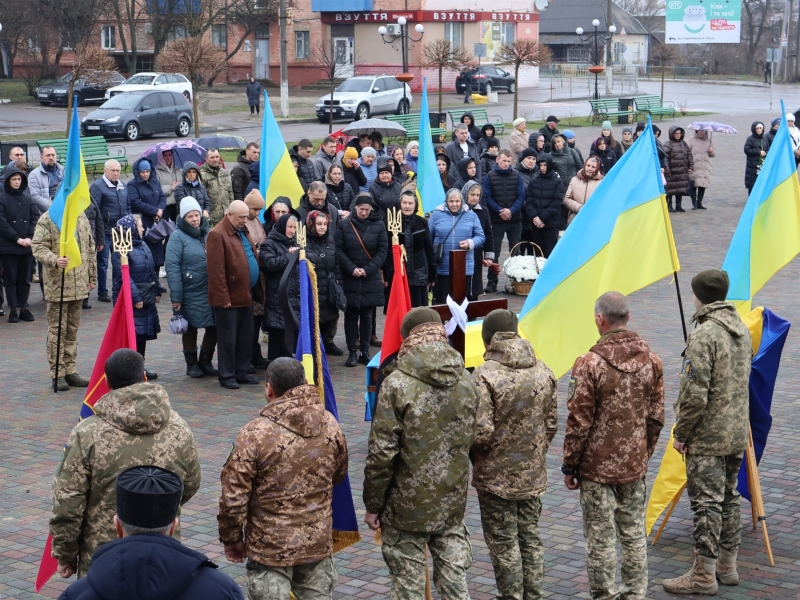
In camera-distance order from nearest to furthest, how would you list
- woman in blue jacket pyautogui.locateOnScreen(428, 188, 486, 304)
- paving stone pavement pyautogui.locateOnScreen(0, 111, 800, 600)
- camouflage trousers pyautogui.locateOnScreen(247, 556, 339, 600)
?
camouflage trousers pyautogui.locateOnScreen(247, 556, 339, 600), paving stone pavement pyautogui.locateOnScreen(0, 111, 800, 600), woman in blue jacket pyautogui.locateOnScreen(428, 188, 486, 304)

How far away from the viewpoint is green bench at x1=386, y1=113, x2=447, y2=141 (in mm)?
31672

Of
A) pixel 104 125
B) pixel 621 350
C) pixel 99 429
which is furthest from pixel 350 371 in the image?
pixel 104 125

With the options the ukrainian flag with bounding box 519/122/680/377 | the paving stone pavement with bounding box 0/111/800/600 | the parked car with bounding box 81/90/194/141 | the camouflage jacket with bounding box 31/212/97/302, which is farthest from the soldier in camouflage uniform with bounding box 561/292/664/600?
the parked car with bounding box 81/90/194/141

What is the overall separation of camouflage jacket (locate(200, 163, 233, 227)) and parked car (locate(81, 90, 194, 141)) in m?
19.8

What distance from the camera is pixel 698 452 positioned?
6387mm

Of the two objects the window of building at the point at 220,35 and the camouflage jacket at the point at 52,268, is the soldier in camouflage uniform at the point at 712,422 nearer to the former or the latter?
the camouflage jacket at the point at 52,268

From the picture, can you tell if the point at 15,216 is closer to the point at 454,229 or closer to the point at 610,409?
the point at 454,229

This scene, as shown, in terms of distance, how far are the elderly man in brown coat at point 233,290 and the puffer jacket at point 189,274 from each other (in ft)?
0.60

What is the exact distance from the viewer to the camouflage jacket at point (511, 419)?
5.65 m

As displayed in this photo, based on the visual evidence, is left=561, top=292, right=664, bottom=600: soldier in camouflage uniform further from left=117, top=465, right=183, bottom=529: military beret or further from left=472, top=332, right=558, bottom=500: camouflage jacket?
left=117, top=465, right=183, bottom=529: military beret

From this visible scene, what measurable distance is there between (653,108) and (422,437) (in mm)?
41394

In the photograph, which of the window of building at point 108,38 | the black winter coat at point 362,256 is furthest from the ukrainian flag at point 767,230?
the window of building at point 108,38

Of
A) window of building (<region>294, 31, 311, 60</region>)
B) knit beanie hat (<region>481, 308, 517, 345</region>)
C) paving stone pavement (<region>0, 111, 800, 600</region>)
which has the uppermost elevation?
window of building (<region>294, 31, 311, 60</region>)

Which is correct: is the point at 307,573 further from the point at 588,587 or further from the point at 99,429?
the point at 588,587
